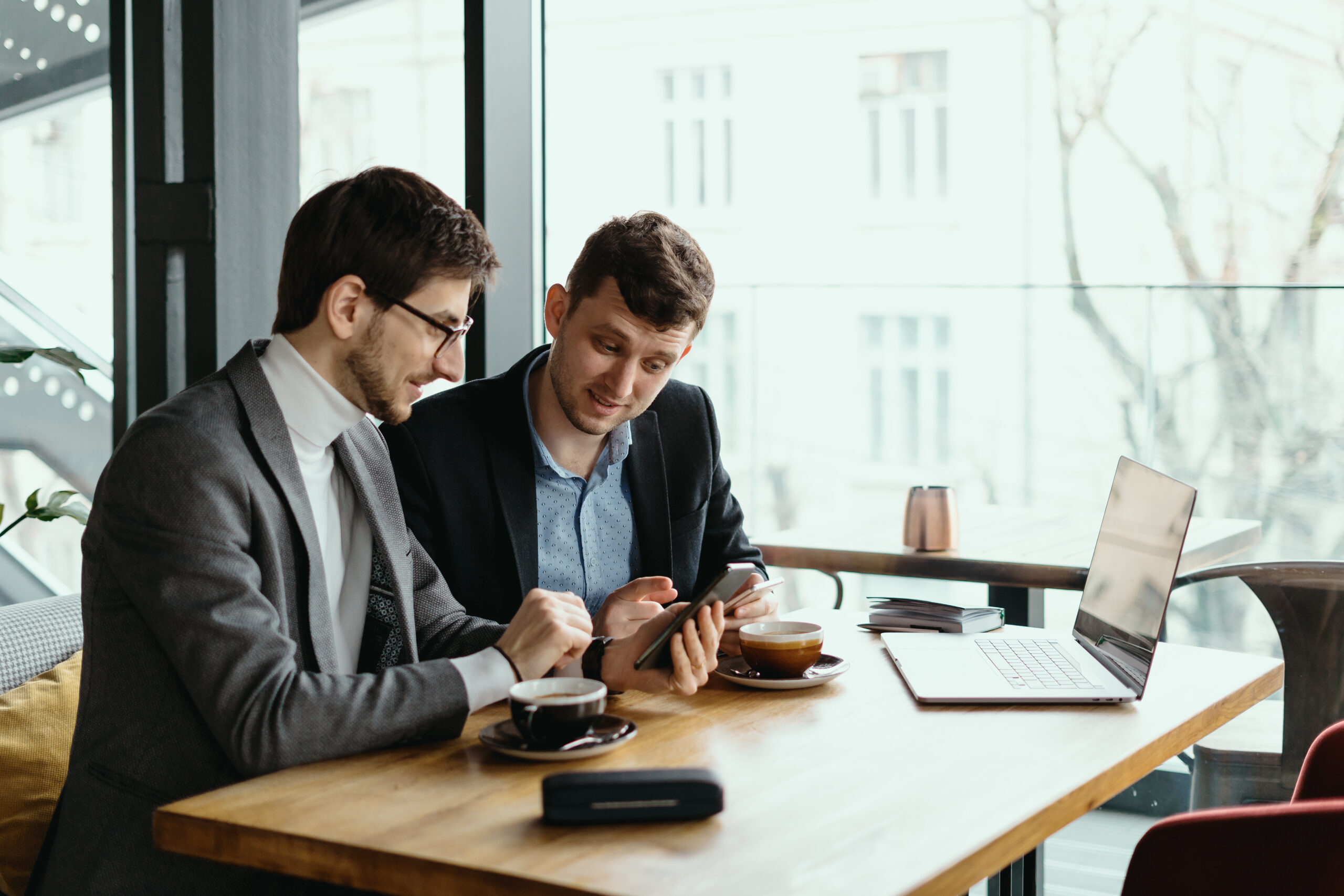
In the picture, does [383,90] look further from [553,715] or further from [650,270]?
[553,715]

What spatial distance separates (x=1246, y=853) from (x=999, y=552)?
130 centimetres

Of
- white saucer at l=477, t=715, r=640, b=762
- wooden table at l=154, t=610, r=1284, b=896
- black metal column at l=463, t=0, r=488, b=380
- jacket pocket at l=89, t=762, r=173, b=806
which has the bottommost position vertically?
jacket pocket at l=89, t=762, r=173, b=806

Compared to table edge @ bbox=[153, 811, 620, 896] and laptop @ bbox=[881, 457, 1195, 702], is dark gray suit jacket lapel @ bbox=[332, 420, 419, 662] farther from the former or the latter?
laptop @ bbox=[881, 457, 1195, 702]

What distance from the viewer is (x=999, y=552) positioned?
2564 mm

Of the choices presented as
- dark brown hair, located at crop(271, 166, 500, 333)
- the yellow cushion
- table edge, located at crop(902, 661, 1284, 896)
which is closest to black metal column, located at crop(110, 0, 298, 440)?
the yellow cushion

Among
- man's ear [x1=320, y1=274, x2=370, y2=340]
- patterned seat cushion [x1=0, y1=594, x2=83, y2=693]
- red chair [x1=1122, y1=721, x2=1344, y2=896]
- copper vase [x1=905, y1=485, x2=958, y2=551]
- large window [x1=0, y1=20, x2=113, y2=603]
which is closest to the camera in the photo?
red chair [x1=1122, y1=721, x2=1344, y2=896]

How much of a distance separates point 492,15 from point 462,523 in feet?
4.22

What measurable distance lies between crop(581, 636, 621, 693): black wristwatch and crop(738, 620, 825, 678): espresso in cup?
0.18m

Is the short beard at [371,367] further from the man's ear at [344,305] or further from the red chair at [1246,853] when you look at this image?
the red chair at [1246,853]

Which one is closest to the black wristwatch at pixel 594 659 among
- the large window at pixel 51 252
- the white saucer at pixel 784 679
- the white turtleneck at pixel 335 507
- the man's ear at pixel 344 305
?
the white saucer at pixel 784 679

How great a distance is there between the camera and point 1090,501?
5121mm

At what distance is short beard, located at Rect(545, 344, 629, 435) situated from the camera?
1826 millimetres

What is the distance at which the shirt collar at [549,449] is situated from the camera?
188 centimetres

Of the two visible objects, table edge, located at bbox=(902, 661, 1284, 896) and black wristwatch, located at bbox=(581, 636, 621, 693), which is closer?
table edge, located at bbox=(902, 661, 1284, 896)
